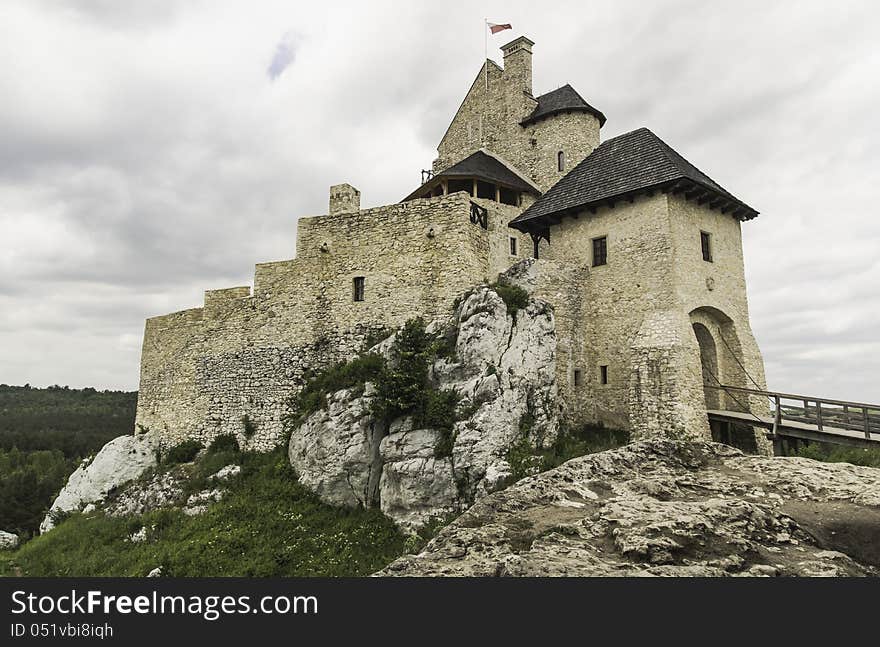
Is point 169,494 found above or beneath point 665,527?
beneath

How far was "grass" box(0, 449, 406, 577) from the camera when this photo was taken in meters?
14.0

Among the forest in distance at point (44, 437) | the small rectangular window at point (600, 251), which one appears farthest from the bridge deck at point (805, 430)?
the forest in distance at point (44, 437)

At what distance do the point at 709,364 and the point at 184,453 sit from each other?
19.7 meters

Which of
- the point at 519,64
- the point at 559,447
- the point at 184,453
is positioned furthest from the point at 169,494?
the point at 519,64

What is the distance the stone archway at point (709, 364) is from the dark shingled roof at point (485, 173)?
930cm

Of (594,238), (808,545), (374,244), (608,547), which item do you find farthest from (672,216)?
(608,547)

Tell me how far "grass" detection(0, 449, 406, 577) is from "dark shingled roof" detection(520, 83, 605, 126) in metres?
18.7

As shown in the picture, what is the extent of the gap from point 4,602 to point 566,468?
327 inches

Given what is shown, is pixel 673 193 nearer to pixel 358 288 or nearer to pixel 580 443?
pixel 580 443

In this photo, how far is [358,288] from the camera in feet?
62.8

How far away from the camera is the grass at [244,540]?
14.0 metres

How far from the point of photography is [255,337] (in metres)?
20.9

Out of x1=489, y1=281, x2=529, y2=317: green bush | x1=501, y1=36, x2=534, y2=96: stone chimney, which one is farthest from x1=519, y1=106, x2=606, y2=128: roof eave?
x1=489, y1=281, x2=529, y2=317: green bush

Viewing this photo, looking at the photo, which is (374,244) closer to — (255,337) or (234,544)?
(255,337)
